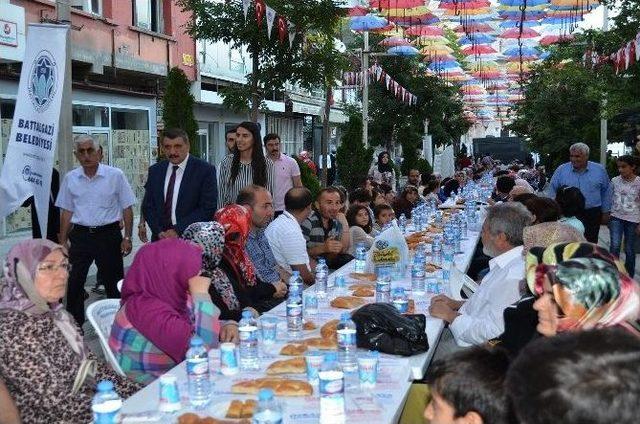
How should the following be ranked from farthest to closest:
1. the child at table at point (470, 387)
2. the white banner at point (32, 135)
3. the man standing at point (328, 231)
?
the man standing at point (328, 231) → the white banner at point (32, 135) → the child at table at point (470, 387)

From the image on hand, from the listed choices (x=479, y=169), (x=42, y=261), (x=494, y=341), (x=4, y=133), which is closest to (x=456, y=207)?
(x=4, y=133)

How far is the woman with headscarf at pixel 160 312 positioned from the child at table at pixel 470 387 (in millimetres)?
1819

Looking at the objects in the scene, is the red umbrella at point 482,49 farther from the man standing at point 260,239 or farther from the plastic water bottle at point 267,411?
the plastic water bottle at point 267,411

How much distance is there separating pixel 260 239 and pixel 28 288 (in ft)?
10.5

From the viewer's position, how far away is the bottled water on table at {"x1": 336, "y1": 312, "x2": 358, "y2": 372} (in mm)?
4027

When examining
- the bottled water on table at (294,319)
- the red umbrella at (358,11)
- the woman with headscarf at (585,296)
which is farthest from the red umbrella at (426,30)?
the woman with headscarf at (585,296)

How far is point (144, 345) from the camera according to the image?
4.37 m

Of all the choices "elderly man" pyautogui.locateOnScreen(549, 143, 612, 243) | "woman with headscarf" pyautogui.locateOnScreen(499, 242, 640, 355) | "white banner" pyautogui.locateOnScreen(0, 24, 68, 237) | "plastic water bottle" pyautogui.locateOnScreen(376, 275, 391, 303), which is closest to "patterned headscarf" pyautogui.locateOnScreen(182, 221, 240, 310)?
"plastic water bottle" pyautogui.locateOnScreen(376, 275, 391, 303)

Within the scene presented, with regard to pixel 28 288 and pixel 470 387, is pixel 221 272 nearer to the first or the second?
pixel 28 288

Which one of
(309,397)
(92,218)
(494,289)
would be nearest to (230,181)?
(92,218)

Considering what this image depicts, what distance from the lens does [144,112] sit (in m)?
20.8

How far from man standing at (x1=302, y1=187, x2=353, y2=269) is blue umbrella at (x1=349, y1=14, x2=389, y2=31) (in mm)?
12218

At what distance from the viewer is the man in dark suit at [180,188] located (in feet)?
24.0

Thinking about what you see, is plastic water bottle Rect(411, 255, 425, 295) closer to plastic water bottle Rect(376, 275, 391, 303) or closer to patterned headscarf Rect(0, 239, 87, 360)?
plastic water bottle Rect(376, 275, 391, 303)
